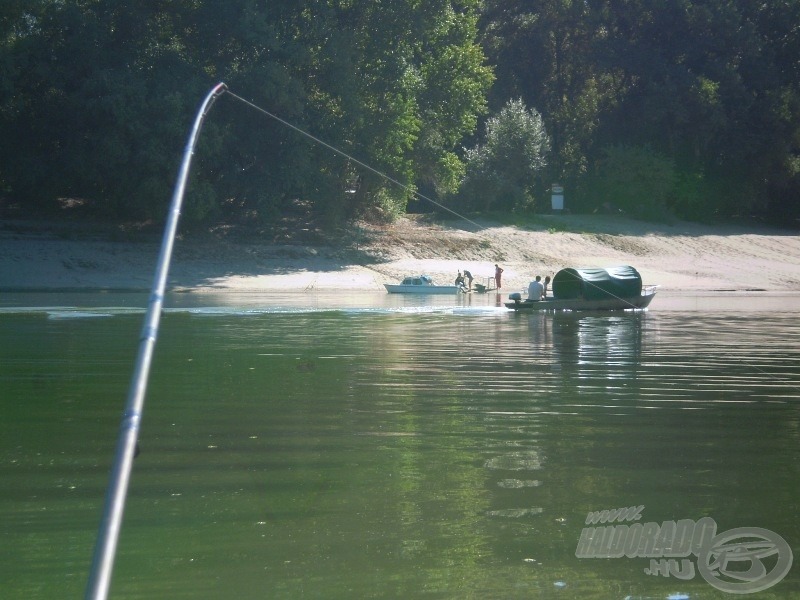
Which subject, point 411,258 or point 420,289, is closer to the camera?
point 420,289

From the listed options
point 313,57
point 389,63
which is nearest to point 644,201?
point 389,63

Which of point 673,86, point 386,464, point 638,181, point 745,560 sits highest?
point 673,86

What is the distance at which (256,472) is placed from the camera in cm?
976

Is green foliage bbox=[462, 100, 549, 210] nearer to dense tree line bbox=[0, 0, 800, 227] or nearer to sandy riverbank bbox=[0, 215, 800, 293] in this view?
dense tree line bbox=[0, 0, 800, 227]

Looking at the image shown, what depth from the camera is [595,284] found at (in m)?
34.8

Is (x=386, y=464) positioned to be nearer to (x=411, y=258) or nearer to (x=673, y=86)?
(x=411, y=258)

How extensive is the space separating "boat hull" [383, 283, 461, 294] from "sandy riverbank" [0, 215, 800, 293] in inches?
68.9

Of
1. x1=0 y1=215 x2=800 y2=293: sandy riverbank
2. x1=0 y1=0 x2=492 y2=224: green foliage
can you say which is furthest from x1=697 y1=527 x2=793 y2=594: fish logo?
x1=0 y1=0 x2=492 y2=224: green foliage

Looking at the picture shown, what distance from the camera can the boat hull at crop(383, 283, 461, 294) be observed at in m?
42.1

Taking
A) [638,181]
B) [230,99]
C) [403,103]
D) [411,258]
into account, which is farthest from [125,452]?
[638,181]

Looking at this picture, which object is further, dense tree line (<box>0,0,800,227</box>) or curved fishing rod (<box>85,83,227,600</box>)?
dense tree line (<box>0,0,800,227</box>)

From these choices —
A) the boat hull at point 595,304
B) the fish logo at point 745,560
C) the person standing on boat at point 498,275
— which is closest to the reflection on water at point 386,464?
the fish logo at point 745,560

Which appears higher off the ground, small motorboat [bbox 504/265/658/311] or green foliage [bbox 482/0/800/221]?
green foliage [bbox 482/0/800/221]

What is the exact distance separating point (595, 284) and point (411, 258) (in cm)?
1455
